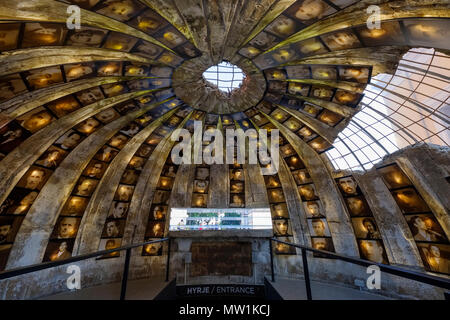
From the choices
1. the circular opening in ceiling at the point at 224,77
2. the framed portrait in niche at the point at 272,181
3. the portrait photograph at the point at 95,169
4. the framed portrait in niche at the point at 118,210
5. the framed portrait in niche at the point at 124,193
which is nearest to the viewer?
the circular opening in ceiling at the point at 224,77

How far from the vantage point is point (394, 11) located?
542cm

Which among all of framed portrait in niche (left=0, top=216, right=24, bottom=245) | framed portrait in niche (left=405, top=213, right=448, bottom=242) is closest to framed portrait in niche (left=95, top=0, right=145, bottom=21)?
framed portrait in niche (left=0, top=216, right=24, bottom=245)

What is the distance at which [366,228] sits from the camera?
11695 millimetres

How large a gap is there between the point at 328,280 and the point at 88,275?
46.1 ft

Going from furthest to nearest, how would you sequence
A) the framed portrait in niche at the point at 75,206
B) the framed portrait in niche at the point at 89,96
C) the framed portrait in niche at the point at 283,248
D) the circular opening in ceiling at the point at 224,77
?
the framed portrait in niche at the point at 283,248, the circular opening in ceiling at the point at 224,77, the framed portrait in niche at the point at 75,206, the framed portrait in niche at the point at 89,96

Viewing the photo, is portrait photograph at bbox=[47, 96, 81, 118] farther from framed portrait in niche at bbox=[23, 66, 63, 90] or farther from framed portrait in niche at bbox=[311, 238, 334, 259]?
framed portrait in niche at bbox=[311, 238, 334, 259]

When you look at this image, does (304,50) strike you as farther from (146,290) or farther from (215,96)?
(146,290)

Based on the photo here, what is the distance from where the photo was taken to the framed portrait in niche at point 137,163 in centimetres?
1356

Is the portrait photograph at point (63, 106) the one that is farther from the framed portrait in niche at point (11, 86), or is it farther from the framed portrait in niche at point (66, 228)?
the framed portrait in niche at point (66, 228)

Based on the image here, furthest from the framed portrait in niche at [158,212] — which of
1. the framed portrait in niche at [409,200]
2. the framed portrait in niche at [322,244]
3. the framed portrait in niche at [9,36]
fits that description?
the framed portrait in niche at [409,200]

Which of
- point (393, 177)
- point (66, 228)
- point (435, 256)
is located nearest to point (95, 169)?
point (66, 228)

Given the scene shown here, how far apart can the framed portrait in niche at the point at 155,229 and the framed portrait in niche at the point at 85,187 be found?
430 centimetres

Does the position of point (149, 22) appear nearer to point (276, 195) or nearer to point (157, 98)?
point (157, 98)

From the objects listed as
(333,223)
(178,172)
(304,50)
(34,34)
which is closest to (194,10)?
(304,50)
